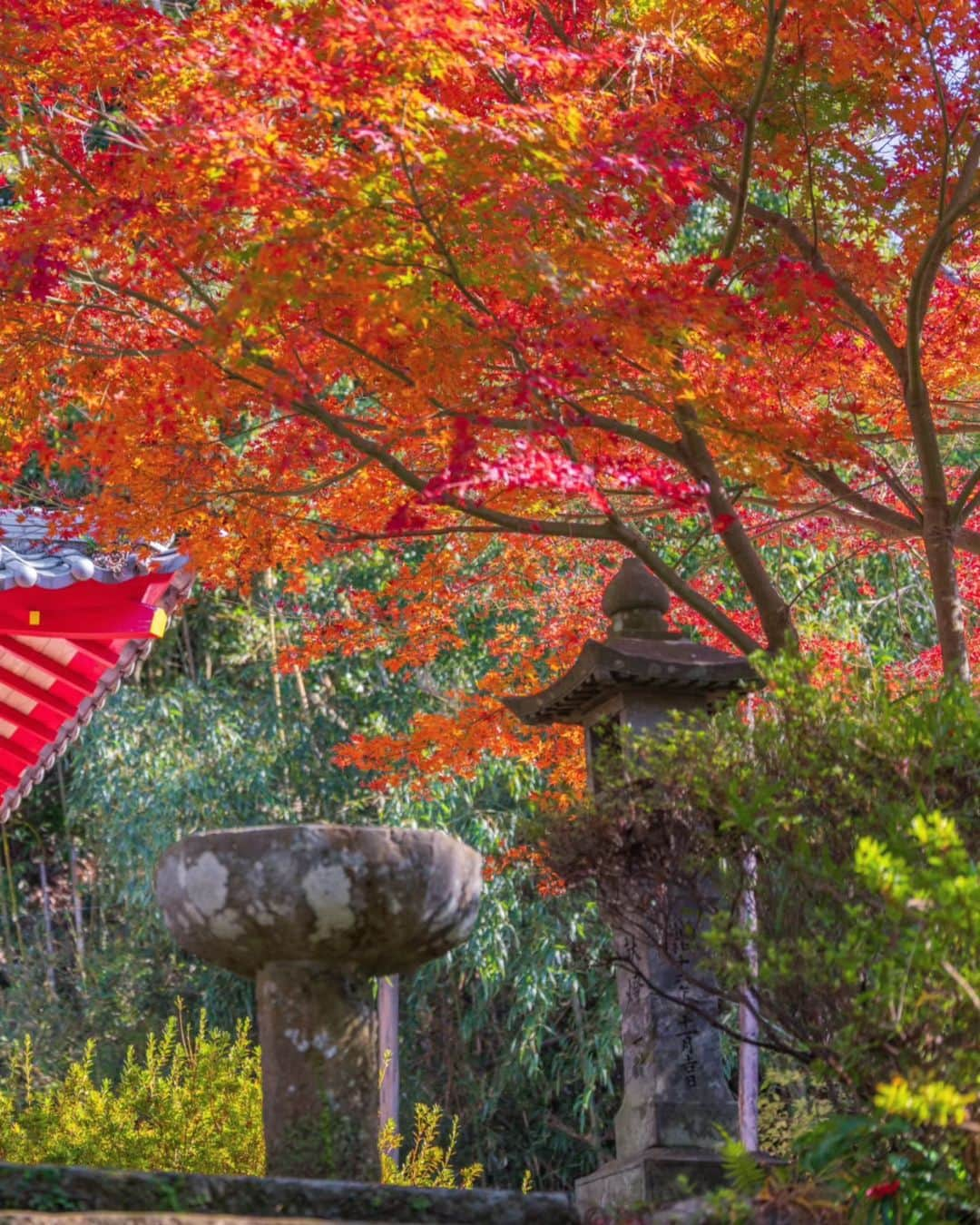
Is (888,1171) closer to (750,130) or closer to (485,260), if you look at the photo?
(485,260)

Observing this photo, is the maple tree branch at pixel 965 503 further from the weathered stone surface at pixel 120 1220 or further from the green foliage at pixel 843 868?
the weathered stone surface at pixel 120 1220

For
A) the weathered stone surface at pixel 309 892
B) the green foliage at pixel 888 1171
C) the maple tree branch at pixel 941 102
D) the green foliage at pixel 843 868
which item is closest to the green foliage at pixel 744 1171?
the green foliage at pixel 888 1171

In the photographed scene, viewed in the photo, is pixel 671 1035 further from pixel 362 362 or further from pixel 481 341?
pixel 362 362

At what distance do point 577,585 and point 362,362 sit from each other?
4.22 m

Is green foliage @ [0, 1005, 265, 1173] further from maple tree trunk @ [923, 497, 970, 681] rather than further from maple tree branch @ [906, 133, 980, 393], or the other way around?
maple tree branch @ [906, 133, 980, 393]

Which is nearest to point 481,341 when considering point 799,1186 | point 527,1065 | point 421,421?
point 421,421

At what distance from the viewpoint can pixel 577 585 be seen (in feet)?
32.0

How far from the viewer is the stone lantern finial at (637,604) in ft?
17.7

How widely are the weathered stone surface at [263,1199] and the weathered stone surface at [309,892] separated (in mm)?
594

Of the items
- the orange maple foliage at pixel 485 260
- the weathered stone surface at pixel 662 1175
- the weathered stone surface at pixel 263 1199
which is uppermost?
the orange maple foliage at pixel 485 260

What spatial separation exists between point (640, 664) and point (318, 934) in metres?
1.56

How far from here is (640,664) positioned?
5.05 m

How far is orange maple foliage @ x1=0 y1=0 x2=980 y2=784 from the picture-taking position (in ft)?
14.9

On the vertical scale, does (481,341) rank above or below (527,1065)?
above
